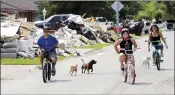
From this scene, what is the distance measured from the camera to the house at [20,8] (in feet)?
152

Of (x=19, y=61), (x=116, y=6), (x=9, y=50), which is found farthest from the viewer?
(x=116, y=6)

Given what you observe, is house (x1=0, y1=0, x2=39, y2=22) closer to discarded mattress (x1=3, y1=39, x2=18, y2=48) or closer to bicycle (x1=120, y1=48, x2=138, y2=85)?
discarded mattress (x1=3, y1=39, x2=18, y2=48)

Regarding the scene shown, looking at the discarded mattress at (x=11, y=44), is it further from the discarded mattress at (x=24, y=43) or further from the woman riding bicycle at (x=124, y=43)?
the woman riding bicycle at (x=124, y=43)

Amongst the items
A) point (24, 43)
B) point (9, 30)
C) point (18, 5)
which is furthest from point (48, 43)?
point (18, 5)

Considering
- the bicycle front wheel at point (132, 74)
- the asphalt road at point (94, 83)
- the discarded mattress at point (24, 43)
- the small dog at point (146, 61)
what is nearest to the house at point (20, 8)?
the discarded mattress at point (24, 43)

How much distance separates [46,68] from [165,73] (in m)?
4.19

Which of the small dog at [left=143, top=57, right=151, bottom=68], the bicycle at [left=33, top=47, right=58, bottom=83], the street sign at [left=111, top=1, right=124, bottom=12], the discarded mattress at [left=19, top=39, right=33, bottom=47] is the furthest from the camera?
the street sign at [left=111, top=1, right=124, bottom=12]

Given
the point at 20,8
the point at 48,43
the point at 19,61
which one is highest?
the point at 20,8

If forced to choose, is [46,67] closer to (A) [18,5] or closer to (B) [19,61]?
(B) [19,61]

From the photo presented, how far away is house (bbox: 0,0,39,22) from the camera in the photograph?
46.4m

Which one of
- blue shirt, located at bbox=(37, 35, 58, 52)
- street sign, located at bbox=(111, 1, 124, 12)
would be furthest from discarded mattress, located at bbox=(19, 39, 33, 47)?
street sign, located at bbox=(111, 1, 124, 12)

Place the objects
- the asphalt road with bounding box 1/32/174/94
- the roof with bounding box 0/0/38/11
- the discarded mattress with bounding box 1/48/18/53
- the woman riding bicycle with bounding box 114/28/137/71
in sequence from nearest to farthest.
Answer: the asphalt road with bounding box 1/32/174/94
the woman riding bicycle with bounding box 114/28/137/71
the discarded mattress with bounding box 1/48/18/53
the roof with bounding box 0/0/38/11

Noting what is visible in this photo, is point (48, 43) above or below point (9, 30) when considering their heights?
above

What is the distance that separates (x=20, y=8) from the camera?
1998 inches
